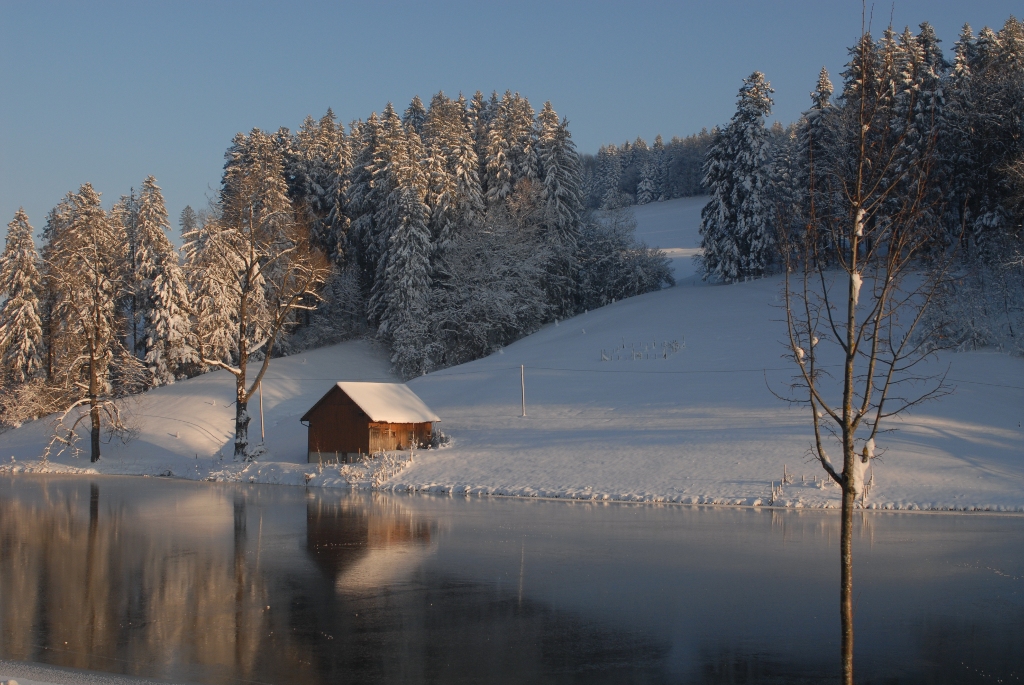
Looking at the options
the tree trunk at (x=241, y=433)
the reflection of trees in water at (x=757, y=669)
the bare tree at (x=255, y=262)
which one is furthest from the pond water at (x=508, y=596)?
the bare tree at (x=255, y=262)

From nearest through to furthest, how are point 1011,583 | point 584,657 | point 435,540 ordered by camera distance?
point 584,657 < point 1011,583 < point 435,540

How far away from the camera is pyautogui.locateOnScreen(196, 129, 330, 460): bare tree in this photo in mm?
38562

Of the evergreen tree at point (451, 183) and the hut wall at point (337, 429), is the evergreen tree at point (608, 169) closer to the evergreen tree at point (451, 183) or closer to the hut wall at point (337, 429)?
the evergreen tree at point (451, 183)

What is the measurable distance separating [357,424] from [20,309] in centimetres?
2513

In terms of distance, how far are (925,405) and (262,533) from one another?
27493 millimetres

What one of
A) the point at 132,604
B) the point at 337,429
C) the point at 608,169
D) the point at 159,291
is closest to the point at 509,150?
the point at 159,291

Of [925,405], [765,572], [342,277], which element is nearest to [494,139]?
[342,277]

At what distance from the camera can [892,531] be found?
71.1 ft

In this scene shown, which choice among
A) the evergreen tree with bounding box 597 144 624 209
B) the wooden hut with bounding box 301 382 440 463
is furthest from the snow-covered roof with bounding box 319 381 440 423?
the evergreen tree with bounding box 597 144 624 209

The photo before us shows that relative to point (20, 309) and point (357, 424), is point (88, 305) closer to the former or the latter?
point (20, 309)

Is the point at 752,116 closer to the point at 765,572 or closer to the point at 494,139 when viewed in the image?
the point at 494,139

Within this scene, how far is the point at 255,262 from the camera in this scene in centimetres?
3900

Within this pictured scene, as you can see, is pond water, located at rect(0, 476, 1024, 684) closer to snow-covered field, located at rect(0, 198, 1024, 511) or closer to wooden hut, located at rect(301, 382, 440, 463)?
snow-covered field, located at rect(0, 198, 1024, 511)

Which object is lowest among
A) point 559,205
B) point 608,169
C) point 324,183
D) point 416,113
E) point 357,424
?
point 357,424
